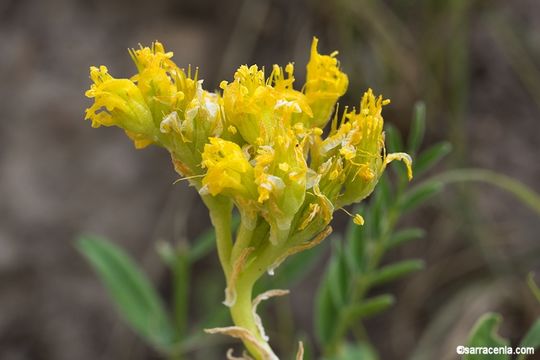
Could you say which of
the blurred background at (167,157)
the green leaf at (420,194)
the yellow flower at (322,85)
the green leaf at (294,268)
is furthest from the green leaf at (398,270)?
the blurred background at (167,157)

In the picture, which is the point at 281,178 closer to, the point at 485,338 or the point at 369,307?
the point at 485,338

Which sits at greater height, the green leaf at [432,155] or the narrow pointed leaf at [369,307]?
the green leaf at [432,155]

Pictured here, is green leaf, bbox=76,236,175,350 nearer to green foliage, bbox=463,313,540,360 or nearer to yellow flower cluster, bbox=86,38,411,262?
yellow flower cluster, bbox=86,38,411,262

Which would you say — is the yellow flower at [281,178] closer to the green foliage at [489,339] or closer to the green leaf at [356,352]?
the green foliage at [489,339]

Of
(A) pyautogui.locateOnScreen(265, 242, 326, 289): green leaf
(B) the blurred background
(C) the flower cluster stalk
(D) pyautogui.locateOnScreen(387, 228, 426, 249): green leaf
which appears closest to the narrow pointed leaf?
(D) pyautogui.locateOnScreen(387, 228, 426, 249): green leaf

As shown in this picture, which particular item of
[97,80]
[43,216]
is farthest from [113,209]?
[97,80]
